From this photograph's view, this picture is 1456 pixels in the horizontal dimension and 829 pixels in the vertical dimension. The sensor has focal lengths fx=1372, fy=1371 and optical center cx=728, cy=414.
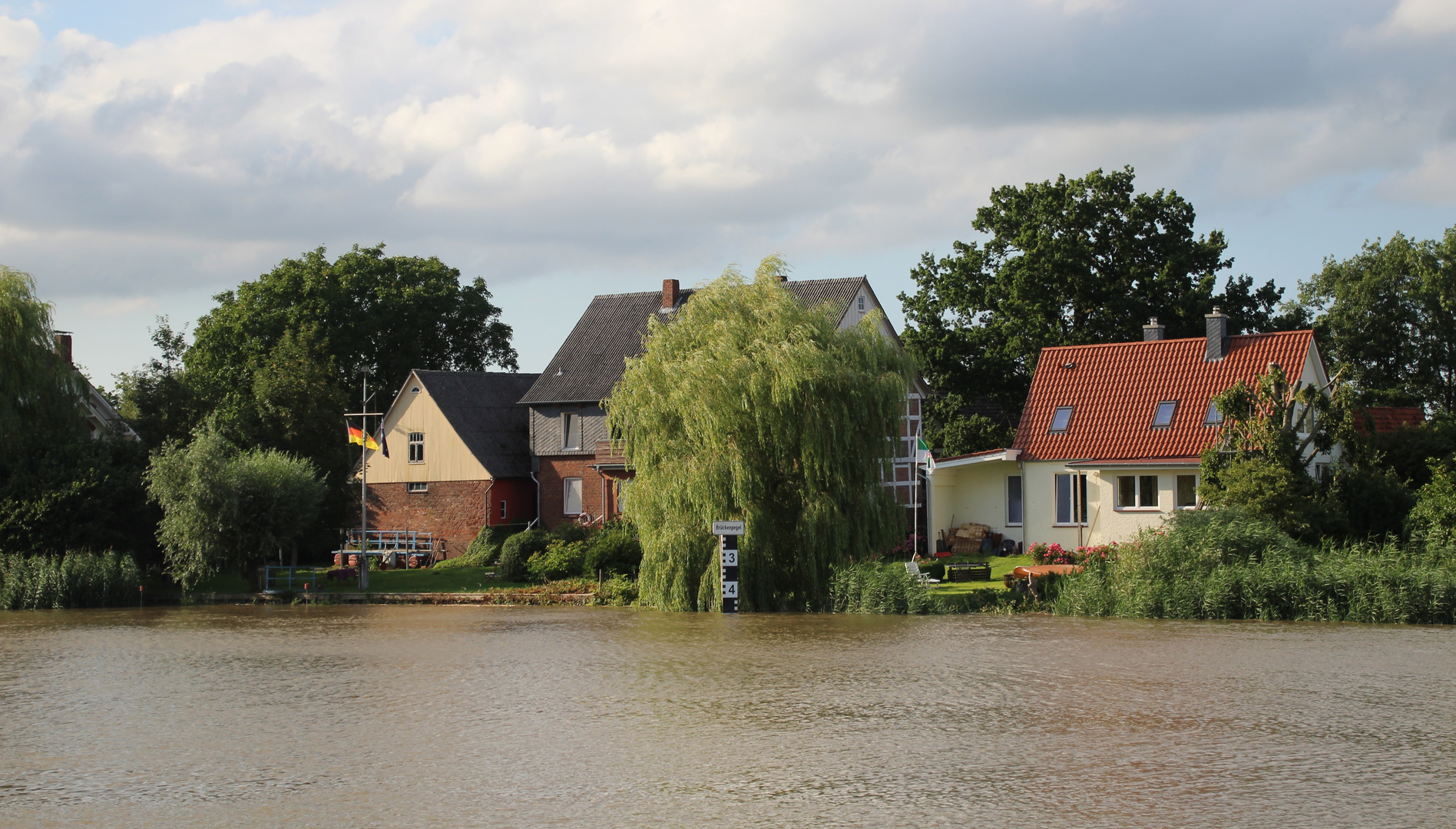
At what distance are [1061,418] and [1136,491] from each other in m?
3.41

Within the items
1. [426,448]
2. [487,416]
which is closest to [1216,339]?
[487,416]

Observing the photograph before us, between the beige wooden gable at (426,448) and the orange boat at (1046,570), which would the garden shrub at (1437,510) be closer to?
the orange boat at (1046,570)

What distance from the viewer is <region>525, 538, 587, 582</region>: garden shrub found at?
37406mm

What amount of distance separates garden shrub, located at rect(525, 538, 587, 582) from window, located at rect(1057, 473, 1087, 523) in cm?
1310

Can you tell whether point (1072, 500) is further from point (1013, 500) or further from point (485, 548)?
point (485, 548)

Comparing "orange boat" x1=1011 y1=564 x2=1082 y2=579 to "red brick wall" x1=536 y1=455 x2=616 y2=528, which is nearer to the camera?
"orange boat" x1=1011 y1=564 x2=1082 y2=579

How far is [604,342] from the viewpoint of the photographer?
50219 mm

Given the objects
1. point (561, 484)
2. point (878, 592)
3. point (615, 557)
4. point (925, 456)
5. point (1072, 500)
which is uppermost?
point (925, 456)

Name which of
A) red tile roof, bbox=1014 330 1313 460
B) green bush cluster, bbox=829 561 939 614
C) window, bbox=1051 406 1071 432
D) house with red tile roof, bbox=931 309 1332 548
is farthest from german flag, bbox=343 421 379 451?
window, bbox=1051 406 1071 432

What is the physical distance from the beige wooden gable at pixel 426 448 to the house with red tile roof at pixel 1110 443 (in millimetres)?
17681

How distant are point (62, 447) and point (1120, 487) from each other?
94.0 ft

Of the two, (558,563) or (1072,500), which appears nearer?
(558,563)

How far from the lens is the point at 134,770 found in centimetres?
1353

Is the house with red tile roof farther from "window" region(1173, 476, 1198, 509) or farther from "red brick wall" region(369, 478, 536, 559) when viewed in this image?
"red brick wall" region(369, 478, 536, 559)
